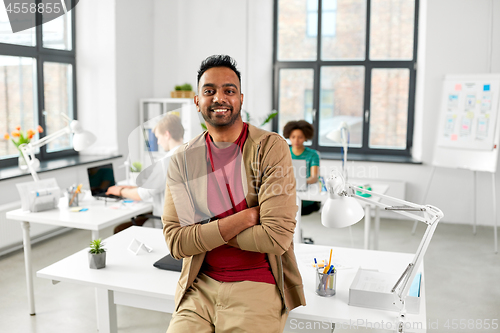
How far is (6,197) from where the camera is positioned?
158 inches

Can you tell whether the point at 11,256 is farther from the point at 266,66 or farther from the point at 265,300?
the point at 266,66

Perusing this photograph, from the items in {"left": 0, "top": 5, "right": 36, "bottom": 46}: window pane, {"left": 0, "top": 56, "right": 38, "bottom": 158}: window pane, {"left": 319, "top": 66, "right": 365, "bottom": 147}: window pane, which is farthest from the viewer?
{"left": 319, "top": 66, "right": 365, "bottom": 147}: window pane

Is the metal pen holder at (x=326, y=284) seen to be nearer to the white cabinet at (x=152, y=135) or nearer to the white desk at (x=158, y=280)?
the white desk at (x=158, y=280)

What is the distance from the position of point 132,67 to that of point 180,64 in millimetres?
664

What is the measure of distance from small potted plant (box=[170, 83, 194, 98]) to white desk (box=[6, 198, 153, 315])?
8.92ft

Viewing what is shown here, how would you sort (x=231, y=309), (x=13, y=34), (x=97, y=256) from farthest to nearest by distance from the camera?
(x=13, y=34) < (x=97, y=256) < (x=231, y=309)

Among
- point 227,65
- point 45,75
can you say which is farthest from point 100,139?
point 227,65

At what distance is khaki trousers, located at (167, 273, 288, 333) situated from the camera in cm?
150

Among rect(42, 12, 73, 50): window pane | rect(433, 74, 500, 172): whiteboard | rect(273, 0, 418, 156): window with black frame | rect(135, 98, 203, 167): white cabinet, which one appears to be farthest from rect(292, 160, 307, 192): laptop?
rect(42, 12, 73, 50): window pane

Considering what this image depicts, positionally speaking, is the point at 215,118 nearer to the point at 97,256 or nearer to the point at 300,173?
the point at 97,256

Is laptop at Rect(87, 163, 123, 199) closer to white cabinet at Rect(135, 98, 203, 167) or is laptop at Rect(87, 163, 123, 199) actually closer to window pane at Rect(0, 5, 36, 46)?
white cabinet at Rect(135, 98, 203, 167)

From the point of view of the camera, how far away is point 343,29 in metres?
5.79

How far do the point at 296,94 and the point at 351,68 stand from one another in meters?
0.79

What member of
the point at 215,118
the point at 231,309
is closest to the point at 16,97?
the point at 215,118
